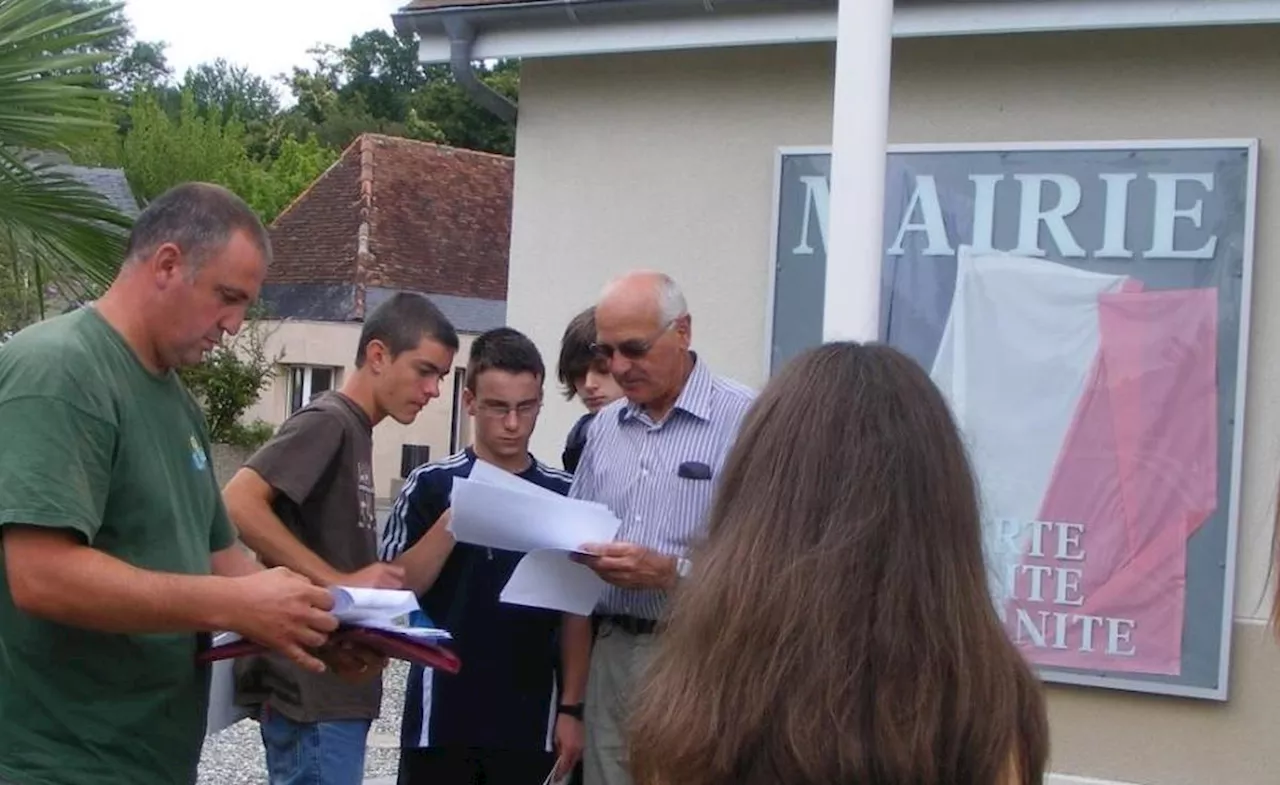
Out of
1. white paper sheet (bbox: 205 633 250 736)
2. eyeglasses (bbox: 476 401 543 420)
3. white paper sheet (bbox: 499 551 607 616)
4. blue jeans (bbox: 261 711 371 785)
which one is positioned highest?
eyeglasses (bbox: 476 401 543 420)

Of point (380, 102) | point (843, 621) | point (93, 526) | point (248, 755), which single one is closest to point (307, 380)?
point (248, 755)

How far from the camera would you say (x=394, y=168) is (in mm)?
32312

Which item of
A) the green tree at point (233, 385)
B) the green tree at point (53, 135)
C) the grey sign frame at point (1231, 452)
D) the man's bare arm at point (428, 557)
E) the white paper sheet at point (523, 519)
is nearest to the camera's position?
the white paper sheet at point (523, 519)

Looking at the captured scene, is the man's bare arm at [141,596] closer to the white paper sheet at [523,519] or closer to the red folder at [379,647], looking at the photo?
the red folder at [379,647]

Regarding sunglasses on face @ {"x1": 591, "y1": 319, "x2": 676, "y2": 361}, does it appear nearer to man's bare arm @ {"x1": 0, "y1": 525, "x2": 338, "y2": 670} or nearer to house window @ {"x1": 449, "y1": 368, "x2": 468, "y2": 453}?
man's bare arm @ {"x1": 0, "y1": 525, "x2": 338, "y2": 670}

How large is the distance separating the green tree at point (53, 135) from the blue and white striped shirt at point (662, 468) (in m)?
2.60

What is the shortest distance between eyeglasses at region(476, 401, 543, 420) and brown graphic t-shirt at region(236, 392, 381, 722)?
384mm

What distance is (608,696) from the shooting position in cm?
381

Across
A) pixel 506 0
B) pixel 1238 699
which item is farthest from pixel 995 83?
pixel 1238 699

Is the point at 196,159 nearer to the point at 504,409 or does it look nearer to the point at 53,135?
the point at 53,135

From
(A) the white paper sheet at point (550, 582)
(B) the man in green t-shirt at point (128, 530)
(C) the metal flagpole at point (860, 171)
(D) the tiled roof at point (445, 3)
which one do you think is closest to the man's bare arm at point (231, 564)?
(B) the man in green t-shirt at point (128, 530)

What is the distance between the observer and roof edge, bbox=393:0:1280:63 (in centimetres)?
542

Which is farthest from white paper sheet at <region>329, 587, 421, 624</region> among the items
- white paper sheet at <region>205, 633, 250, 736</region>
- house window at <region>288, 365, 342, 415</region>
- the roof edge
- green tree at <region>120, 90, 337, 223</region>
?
green tree at <region>120, 90, 337, 223</region>

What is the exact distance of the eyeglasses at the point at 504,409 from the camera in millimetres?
4148
